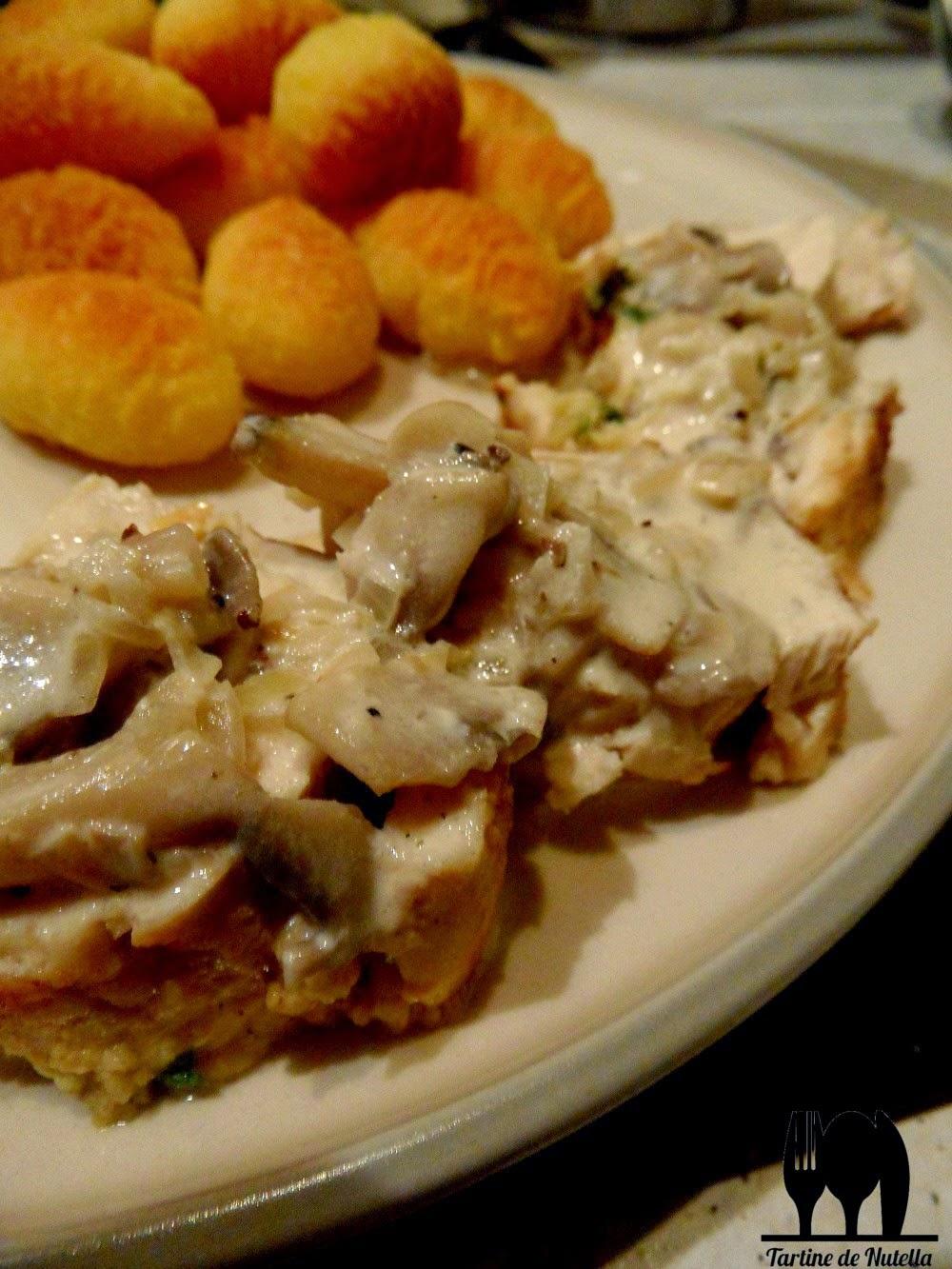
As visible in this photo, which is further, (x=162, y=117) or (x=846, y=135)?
(x=846, y=135)

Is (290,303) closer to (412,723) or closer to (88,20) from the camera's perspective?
(88,20)

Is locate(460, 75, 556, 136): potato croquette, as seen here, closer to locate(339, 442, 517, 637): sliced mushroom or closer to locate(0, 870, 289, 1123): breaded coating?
locate(339, 442, 517, 637): sliced mushroom

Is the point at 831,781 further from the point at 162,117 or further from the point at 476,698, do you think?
the point at 162,117

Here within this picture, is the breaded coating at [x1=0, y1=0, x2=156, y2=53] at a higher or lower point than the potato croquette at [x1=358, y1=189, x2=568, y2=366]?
higher

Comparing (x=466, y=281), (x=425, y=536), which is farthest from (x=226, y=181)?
(x=425, y=536)

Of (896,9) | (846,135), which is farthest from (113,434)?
→ (896,9)

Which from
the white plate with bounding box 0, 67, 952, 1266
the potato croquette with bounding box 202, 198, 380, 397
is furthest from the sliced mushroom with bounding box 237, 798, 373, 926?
the potato croquette with bounding box 202, 198, 380, 397
